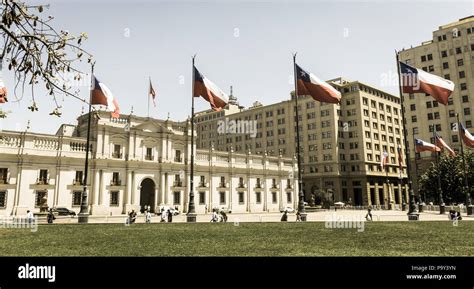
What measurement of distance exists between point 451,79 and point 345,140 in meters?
27.1

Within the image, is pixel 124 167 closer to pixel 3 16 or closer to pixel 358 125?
pixel 3 16

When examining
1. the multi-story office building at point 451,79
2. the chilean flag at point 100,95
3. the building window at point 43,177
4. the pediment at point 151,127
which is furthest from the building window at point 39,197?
the multi-story office building at point 451,79

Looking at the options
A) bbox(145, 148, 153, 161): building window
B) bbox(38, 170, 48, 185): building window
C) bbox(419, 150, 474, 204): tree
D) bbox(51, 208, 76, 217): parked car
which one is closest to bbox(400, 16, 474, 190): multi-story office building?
bbox(419, 150, 474, 204): tree

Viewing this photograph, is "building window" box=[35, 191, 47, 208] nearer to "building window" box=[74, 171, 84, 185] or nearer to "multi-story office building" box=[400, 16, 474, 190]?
"building window" box=[74, 171, 84, 185]

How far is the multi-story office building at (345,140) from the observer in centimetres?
8450

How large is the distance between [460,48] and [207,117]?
73.9 metres

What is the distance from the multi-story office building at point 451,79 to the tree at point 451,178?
23881mm

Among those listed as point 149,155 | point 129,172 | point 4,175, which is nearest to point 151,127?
point 149,155

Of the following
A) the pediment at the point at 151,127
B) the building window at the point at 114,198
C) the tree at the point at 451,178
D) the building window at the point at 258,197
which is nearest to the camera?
the building window at the point at 114,198

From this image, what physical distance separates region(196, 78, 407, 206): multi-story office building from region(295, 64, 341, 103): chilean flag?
2402 inches

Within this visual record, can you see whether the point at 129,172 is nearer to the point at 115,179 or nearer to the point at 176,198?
the point at 115,179

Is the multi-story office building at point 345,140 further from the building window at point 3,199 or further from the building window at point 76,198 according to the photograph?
the building window at point 3,199

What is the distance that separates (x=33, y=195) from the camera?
134 feet

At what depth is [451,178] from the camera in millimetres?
51219
